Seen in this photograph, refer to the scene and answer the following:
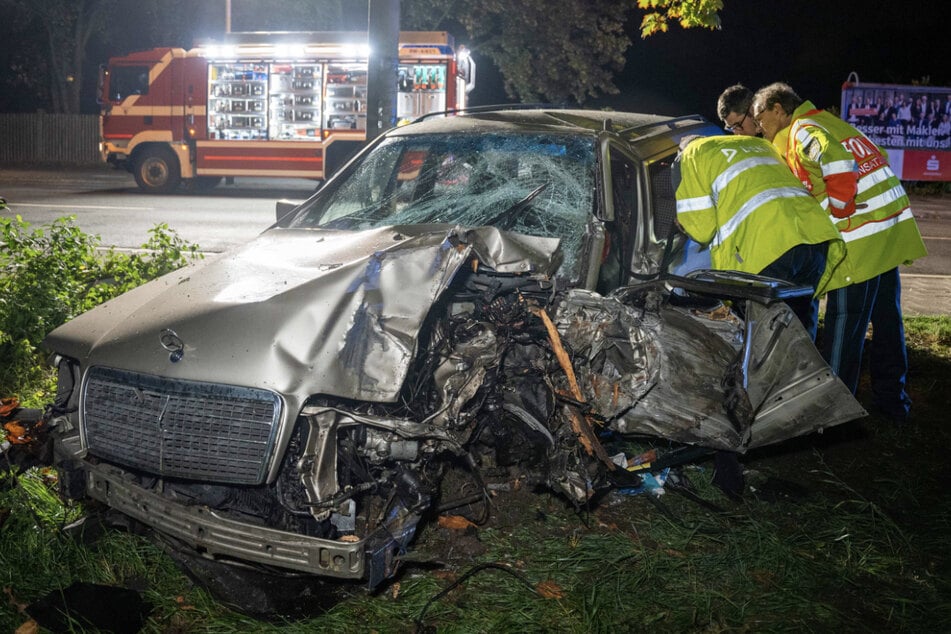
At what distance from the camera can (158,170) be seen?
17.3 m

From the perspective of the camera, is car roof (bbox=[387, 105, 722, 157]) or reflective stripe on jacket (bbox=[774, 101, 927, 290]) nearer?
car roof (bbox=[387, 105, 722, 157])

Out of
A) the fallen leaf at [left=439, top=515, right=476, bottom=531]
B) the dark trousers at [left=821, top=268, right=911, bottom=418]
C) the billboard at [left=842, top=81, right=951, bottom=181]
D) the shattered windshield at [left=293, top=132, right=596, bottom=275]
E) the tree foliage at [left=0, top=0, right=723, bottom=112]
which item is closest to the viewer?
the fallen leaf at [left=439, top=515, right=476, bottom=531]

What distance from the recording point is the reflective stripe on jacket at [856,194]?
4.53 m

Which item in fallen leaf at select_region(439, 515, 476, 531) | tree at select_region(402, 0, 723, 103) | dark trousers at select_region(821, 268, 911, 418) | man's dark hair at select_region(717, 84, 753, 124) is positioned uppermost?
tree at select_region(402, 0, 723, 103)

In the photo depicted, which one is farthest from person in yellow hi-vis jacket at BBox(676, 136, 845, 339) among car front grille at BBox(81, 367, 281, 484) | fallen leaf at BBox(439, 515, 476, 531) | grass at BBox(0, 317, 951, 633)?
car front grille at BBox(81, 367, 281, 484)

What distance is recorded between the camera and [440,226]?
353cm

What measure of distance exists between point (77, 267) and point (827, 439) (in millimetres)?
4929

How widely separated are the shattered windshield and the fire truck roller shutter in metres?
13.9

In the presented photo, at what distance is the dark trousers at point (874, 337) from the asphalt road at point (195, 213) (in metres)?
2.92

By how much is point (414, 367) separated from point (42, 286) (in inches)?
140

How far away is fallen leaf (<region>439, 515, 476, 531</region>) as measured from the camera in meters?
3.50

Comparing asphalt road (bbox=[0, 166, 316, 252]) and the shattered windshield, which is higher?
the shattered windshield

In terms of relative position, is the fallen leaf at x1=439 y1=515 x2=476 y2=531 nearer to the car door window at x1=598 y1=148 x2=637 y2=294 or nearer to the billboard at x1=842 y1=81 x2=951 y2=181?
the car door window at x1=598 y1=148 x2=637 y2=294

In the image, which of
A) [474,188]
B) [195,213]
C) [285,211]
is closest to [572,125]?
[474,188]
